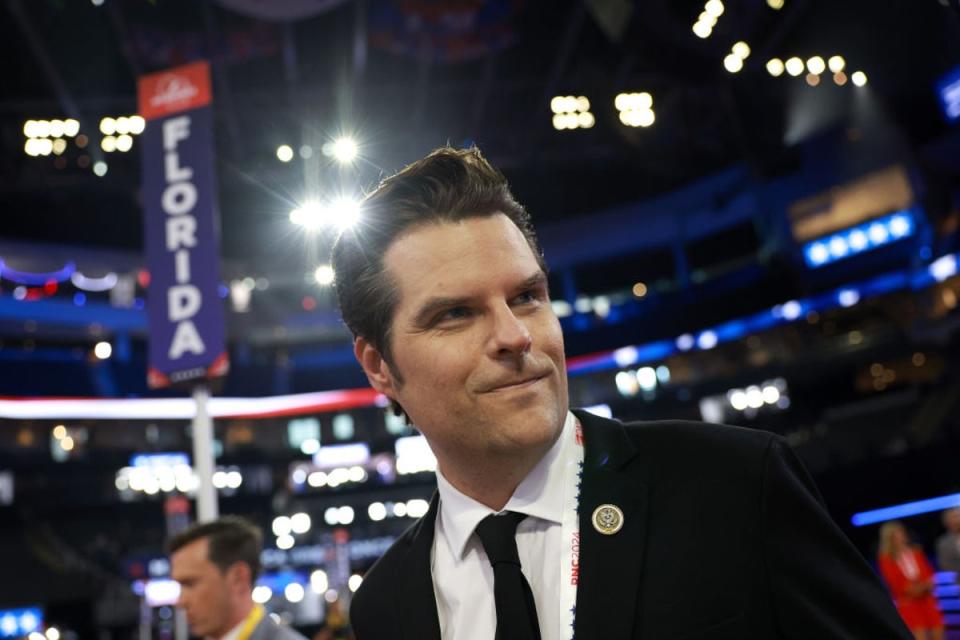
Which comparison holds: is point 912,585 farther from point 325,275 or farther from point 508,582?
point 508,582

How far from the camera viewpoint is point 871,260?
22.4 meters

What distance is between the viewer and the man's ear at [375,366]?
1.81 metres

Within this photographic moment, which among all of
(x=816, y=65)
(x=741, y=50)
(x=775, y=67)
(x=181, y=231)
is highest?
(x=181, y=231)

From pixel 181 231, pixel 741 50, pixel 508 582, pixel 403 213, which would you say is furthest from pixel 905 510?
pixel 403 213

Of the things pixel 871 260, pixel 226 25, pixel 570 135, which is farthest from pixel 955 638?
pixel 570 135

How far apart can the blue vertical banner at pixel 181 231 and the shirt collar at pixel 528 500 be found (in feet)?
15.4

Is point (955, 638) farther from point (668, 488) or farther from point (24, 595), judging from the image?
point (24, 595)

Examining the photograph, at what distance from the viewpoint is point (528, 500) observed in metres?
1.58

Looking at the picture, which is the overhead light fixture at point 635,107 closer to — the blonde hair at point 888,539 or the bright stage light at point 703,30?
the blonde hair at point 888,539

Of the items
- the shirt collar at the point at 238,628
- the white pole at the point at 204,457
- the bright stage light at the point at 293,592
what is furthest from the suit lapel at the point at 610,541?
the bright stage light at the point at 293,592

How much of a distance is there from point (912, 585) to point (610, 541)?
7838 millimetres

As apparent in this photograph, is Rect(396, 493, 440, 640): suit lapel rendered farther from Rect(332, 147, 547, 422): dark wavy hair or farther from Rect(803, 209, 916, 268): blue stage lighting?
Rect(803, 209, 916, 268): blue stage lighting

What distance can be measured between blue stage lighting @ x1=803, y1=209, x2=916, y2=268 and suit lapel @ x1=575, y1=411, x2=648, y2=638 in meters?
20.8

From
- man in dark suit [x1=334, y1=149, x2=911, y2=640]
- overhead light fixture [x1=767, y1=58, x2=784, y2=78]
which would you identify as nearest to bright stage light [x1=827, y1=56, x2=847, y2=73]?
overhead light fixture [x1=767, y1=58, x2=784, y2=78]
